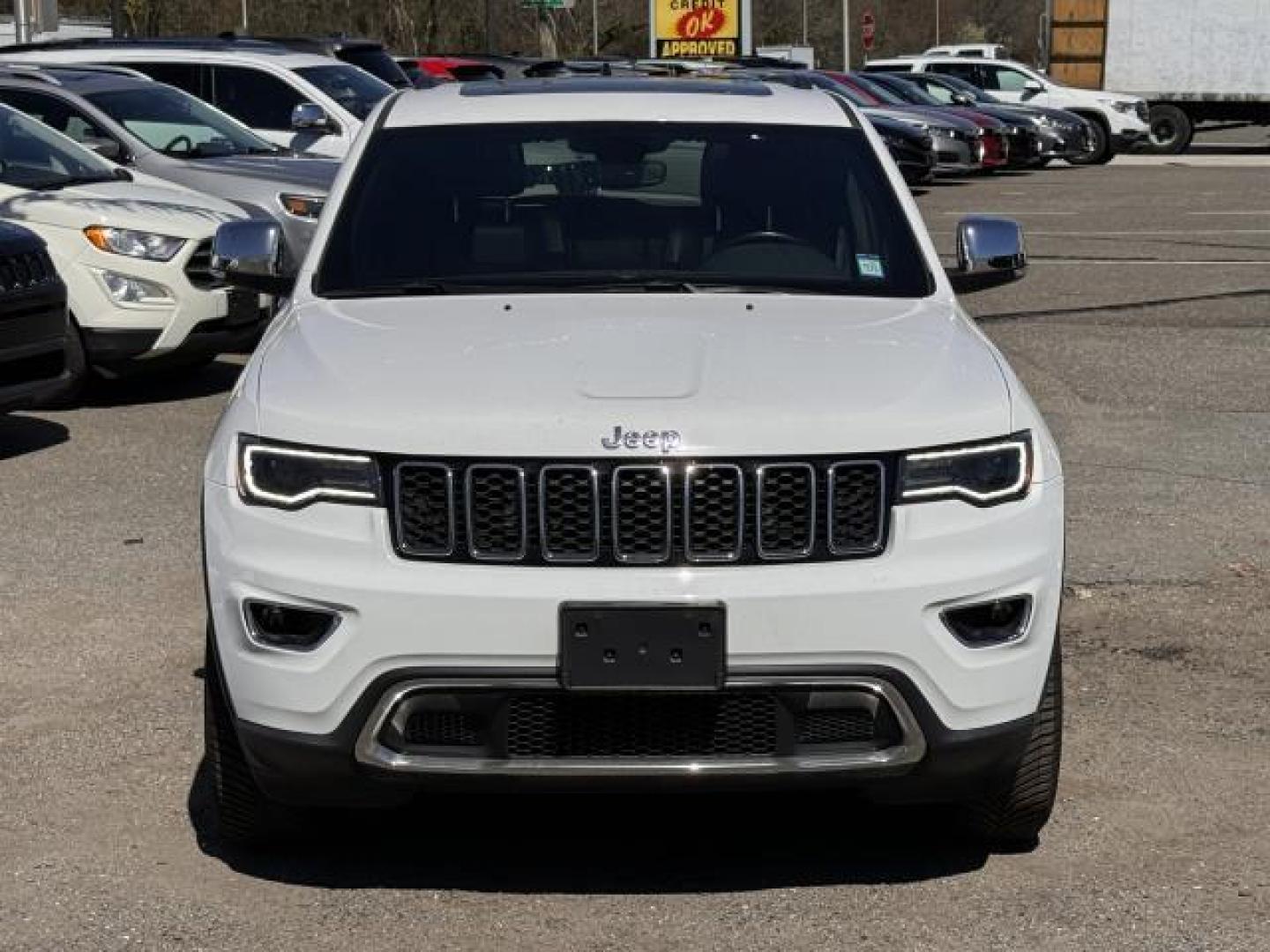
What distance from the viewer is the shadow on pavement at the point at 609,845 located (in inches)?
202

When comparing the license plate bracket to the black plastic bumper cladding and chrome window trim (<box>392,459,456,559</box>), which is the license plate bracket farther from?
chrome window trim (<box>392,459,456,559</box>)

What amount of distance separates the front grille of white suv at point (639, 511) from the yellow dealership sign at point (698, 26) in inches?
1558

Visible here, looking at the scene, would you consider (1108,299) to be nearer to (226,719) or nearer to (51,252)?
(51,252)

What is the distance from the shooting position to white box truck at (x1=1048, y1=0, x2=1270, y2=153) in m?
40.0

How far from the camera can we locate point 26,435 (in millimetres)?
11344

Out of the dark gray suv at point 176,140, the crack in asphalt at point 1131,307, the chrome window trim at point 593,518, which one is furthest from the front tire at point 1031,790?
the crack in asphalt at point 1131,307

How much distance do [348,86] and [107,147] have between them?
4.63 m

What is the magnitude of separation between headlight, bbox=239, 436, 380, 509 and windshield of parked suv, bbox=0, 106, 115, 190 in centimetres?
810

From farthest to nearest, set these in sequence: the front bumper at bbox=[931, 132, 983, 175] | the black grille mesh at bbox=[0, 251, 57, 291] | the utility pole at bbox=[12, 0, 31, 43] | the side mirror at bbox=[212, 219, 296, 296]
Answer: the utility pole at bbox=[12, 0, 31, 43] < the front bumper at bbox=[931, 132, 983, 175] < the black grille mesh at bbox=[0, 251, 57, 291] < the side mirror at bbox=[212, 219, 296, 296]

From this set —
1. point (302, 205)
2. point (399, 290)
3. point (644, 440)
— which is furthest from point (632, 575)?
point (302, 205)

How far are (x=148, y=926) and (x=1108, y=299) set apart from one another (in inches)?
503

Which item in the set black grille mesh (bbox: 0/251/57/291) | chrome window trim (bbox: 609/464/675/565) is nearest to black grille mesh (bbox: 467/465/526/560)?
chrome window trim (bbox: 609/464/675/565)

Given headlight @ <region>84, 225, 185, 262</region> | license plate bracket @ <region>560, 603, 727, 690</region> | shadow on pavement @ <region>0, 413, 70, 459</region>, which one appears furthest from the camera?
headlight @ <region>84, 225, 185, 262</region>

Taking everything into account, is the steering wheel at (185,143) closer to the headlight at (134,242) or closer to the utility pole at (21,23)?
the headlight at (134,242)
